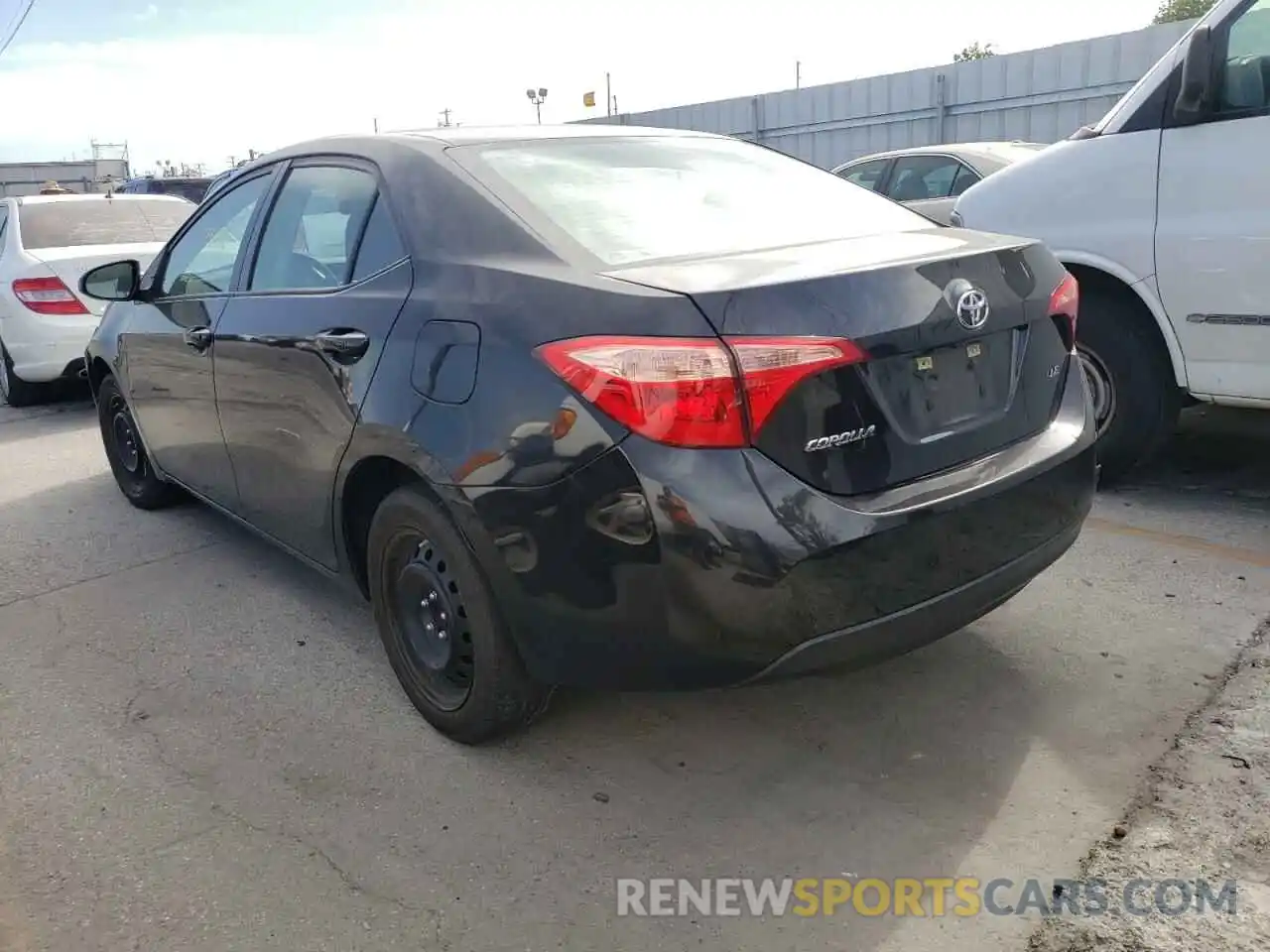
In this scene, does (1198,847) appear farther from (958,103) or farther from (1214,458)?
(958,103)

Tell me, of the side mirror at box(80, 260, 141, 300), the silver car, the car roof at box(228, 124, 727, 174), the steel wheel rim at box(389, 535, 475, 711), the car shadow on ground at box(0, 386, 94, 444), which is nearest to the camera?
the steel wheel rim at box(389, 535, 475, 711)

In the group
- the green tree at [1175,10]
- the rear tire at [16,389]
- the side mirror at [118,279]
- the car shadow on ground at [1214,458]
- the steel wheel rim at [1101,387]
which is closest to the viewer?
the steel wheel rim at [1101,387]

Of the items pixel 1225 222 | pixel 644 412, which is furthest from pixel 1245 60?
pixel 644 412

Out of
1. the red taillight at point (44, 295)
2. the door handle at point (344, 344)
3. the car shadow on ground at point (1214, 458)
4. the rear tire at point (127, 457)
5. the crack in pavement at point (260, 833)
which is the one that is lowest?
the crack in pavement at point (260, 833)

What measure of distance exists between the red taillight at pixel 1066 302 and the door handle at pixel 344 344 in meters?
1.87

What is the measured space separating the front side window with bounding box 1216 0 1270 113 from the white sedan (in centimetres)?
634

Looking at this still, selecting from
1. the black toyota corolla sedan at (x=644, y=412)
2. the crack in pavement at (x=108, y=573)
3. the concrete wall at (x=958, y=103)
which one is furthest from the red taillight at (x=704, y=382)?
the concrete wall at (x=958, y=103)

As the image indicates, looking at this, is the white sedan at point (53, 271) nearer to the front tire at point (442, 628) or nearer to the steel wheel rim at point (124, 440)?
the steel wheel rim at point (124, 440)

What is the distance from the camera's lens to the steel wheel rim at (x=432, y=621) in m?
2.83

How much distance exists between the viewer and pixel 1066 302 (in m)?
2.94

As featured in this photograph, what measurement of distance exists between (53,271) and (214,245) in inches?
165

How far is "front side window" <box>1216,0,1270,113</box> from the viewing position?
404 centimetres

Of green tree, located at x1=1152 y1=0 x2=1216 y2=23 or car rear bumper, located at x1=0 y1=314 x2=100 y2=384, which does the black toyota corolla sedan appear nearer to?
car rear bumper, located at x1=0 y1=314 x2=100 y2=384

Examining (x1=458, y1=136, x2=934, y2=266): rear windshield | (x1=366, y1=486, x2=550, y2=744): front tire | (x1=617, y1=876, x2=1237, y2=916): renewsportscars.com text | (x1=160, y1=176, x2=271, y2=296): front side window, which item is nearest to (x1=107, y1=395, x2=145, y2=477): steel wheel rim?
(x1=160, y1=176, x2=271, y2=296): front side window
